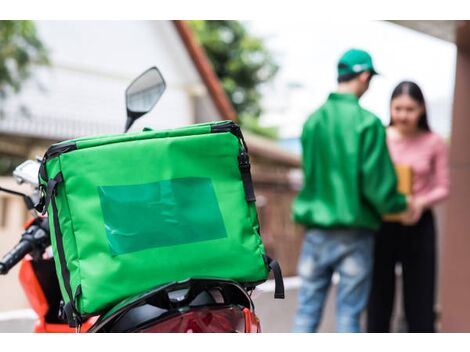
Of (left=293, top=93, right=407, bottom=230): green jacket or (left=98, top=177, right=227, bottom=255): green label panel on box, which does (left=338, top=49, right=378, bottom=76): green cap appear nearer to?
(left=293, top=93, right=407, bottom=230): green jacket

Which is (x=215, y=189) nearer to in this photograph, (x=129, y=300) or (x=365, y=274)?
(x=129, y=300)

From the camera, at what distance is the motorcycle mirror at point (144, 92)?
2018 mm

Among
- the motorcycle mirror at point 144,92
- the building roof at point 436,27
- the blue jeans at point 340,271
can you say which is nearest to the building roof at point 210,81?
the building roof at point 436,27

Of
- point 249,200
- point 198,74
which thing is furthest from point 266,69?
point 249,200

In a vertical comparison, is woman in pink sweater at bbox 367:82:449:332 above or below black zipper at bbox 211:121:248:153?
below

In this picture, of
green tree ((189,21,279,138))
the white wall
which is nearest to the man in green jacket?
the white wall

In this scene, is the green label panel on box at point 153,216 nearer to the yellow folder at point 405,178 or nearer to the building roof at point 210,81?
the yellow folder at point 405,178

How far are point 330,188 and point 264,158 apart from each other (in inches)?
466

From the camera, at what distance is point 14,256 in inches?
69.6

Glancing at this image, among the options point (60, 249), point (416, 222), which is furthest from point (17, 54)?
point (60, 249)

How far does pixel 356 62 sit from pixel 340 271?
959mm

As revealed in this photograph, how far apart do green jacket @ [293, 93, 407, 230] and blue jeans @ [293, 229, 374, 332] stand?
2.9 inches

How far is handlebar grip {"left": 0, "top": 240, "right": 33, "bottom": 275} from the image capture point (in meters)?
1.74

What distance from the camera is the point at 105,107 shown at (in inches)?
440
